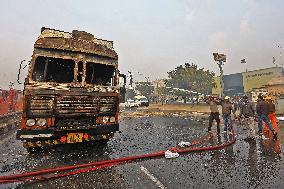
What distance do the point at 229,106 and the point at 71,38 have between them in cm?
767

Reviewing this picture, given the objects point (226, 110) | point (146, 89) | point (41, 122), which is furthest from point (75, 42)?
point (146, 89)

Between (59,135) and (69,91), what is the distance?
1.30 metres

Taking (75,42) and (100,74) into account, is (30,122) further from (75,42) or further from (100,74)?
(75,42)

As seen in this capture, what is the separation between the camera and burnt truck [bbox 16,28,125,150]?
618cm

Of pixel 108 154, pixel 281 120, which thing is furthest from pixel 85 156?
pixel 281 120

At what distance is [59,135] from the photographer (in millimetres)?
6453

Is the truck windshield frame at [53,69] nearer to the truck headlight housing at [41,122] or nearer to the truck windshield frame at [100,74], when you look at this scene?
the truck windshield frame at [100,74]

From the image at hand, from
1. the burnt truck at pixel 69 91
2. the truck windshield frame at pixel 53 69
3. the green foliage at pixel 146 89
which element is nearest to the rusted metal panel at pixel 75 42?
the burnt truck at pixel 69 91

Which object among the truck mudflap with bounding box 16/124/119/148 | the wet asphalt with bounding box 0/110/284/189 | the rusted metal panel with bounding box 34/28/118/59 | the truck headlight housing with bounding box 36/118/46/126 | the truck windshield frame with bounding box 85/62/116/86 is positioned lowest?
the wet asphalt with bounding box 0/110/284/189

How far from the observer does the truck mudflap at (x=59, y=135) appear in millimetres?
6082

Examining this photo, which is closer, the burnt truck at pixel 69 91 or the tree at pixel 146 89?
the burnt truck at pixel 69 91

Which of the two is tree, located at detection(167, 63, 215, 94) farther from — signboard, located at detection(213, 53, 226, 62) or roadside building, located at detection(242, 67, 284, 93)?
signboard, located at detection(213, 53, 226, 62)

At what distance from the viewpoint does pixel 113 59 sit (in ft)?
25.9

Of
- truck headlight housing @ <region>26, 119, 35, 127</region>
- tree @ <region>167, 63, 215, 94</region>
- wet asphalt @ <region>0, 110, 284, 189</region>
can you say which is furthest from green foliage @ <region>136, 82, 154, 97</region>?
truck headlight housing @ <region>26, 119, 35, 127</region>
